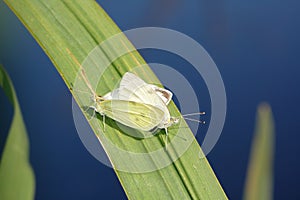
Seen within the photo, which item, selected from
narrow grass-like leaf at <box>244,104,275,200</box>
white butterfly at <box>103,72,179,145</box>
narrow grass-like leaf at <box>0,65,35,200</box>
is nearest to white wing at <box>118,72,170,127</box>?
white butterfly at <box>103,72,179,145</box>

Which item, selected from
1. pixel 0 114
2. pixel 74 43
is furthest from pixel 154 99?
pixel 0 114

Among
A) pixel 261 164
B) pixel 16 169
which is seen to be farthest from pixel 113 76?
pixel 261 164

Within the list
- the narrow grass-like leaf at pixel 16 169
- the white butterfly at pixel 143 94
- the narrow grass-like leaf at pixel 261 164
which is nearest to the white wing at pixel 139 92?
the white butterfly at pixel 143 94

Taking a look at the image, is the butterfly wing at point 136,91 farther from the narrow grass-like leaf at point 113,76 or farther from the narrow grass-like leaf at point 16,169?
the narrow grass-like leaf at point 16,169

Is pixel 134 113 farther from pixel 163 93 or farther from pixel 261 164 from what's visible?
pixel 261 164

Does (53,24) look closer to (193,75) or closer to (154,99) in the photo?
(154,99)
